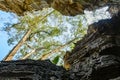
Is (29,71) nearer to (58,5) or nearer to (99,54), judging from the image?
(99,54)

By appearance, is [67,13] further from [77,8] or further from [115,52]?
[115,52]

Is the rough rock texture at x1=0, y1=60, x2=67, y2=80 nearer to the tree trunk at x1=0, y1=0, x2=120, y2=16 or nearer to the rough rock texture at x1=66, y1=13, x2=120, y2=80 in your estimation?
the rough rock texture at x1=66, y1=13, x2=120, y2=80

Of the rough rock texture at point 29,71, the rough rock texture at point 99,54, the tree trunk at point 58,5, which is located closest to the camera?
the rough rock texture at point 29,71

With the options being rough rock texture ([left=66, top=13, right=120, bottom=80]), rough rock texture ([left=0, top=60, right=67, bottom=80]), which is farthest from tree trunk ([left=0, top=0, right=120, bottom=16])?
rough rock texture ([left=0, top=60, right=67, bottom=80])

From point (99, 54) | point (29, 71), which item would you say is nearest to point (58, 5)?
point (99, 54)

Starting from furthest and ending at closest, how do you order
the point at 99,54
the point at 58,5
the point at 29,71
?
the point at 58,5
the point at 99,54
the point at 29,71

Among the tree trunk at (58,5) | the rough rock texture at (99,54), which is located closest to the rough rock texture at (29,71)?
the rough rock texture at (99,54)

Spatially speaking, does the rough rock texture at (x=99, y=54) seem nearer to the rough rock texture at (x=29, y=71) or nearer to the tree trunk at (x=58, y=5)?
the rough rock texture at (x=29, y=71)
